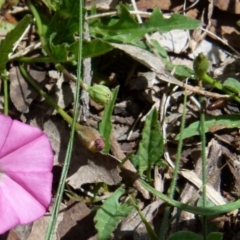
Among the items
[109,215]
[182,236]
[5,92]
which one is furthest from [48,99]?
[182,236]

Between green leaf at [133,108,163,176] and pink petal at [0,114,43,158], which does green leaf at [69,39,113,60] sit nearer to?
green leaf at [133,108,163,176]

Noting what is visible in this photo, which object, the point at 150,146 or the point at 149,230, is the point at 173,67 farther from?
the point at 149,230

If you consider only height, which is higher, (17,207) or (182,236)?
(17,207)

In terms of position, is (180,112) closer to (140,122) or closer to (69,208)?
(140,122)

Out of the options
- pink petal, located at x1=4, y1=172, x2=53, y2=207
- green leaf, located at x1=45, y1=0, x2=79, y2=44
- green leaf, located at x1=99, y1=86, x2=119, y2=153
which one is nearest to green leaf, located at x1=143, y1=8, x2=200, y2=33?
green leaf, located at x1=45, y1=0, x2=79, y2=44

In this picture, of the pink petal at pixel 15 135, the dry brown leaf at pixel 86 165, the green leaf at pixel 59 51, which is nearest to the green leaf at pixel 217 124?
the dry brown leaf at pixel 86 165

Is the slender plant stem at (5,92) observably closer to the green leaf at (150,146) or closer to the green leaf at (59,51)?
the green leaf at (59,51)

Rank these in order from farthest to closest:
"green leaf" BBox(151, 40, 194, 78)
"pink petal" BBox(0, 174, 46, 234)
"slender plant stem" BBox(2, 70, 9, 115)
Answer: "green leaf" BBox(151, 40, 194, 78)
"slender plant stem" BBox(2, 70, 9, 115)
"pink petal" BBox(0, 174, 46, 234)
